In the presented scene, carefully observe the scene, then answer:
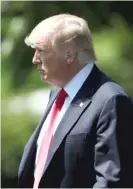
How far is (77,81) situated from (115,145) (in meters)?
0.33

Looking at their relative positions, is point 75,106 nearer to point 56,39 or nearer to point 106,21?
point 56,39

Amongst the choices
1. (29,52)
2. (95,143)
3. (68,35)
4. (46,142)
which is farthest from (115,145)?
(29,52)

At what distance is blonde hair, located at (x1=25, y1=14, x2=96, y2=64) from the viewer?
2.93 metres

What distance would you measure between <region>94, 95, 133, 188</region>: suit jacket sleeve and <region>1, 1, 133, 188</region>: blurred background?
1107 mm

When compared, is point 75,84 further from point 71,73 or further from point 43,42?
point 43,42

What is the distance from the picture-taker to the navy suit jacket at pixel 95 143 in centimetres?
278

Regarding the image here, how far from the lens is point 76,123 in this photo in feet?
9.45

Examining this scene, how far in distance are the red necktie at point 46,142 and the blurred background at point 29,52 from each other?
3.03 feet

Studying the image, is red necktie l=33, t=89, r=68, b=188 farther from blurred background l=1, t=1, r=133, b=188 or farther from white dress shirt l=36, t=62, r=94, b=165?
blurred background l=1, t=1, r=133, b=188

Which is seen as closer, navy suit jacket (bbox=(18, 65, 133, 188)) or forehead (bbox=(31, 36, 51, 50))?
navy suit jacket (bbox=(18, 65, 133, 188))

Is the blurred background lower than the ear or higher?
lower

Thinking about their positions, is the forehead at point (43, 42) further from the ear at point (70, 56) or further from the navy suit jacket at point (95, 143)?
the navy suit jacket at point (95, 143)

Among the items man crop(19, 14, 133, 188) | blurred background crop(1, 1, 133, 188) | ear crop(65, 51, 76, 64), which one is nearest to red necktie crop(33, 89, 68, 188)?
man crop(19, 14, 133, 188)

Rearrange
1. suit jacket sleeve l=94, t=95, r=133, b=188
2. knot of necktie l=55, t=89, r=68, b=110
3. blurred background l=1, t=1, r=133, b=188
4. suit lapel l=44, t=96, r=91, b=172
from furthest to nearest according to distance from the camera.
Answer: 1. blurred background l=1, t=1, r=133, b=188
2. knot of necktie l=55, t=89, r=68, b=110
3. suit lapel l=44, t=96, r=91, b=172
4. suit jacket sleeve l=94, t=95, r=133, b=188
